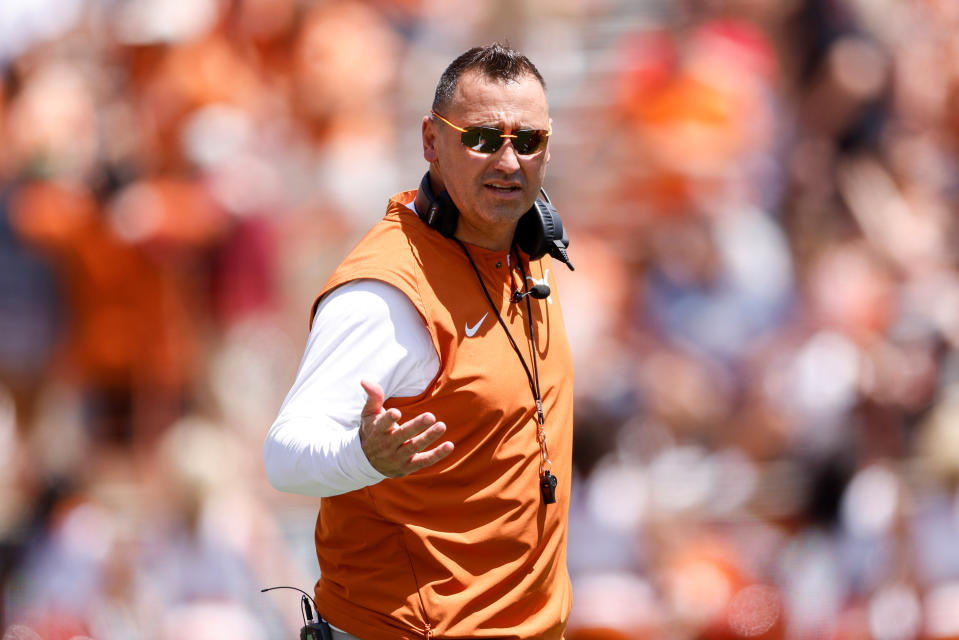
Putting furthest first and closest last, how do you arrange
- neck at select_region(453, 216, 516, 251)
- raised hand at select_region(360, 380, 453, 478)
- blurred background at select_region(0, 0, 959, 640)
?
blurred background at select_region(0, 0, 959, 640)
neck at select_region(453, 216, 516, 251)
raised hand at select_region(360, 380, 453, 478)

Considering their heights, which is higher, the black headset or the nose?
the nose

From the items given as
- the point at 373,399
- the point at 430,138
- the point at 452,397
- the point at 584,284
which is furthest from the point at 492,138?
the point at 584,284

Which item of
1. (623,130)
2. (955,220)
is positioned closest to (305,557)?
(623,130)

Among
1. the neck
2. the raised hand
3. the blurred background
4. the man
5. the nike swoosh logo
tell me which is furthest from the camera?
the blurred background

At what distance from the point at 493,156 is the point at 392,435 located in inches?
23.0

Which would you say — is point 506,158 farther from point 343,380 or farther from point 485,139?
point 343,380

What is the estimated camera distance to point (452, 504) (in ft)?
7.80

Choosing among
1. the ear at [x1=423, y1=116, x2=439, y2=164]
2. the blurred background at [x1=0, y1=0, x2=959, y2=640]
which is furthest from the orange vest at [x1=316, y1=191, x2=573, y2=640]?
the blurred background at [x1=0, y1=0, x2=959, y2=640]

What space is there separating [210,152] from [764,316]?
240 centimetres

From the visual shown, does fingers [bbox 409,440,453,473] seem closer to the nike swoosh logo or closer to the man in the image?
the man

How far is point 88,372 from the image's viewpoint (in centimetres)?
610

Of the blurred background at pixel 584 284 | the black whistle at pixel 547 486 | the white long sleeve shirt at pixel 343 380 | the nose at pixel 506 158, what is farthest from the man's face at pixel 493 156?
the blurred background at pixel 584 284

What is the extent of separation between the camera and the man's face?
244 cm

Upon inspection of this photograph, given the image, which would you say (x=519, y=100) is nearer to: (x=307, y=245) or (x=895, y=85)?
(x=307, y=245)
